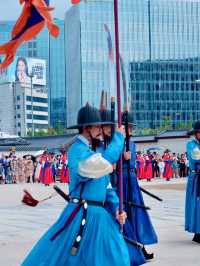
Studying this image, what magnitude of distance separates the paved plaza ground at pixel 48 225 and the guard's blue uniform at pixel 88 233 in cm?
255

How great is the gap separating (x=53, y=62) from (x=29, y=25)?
184 metres

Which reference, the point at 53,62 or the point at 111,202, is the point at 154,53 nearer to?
the point at 53,62

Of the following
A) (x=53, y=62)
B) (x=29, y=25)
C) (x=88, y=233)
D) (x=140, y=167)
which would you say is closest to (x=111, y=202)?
(x=88, y=233)

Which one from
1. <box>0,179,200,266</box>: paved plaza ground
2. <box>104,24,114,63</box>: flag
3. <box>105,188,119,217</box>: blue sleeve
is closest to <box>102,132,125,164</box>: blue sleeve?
<box>105,188,119,217</box>: blue sleeve

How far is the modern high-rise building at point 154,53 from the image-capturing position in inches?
4468

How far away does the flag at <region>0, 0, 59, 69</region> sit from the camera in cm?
634

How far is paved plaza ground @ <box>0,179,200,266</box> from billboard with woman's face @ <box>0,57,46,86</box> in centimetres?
10938

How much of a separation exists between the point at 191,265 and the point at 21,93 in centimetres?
12499

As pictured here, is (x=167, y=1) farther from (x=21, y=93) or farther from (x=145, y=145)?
(x=145, y=145)

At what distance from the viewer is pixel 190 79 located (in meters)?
119

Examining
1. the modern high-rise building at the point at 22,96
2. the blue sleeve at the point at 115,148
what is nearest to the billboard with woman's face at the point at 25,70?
the modern high-rise building at the point at 22,96

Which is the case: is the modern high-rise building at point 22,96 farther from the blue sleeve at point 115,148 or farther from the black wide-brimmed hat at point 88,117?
the blue sleeve at point 115,148

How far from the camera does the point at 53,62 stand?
190 meters

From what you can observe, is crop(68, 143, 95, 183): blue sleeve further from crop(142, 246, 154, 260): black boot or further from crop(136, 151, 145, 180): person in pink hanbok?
crop(136, 151, 145, 180): person in pink hanbok
